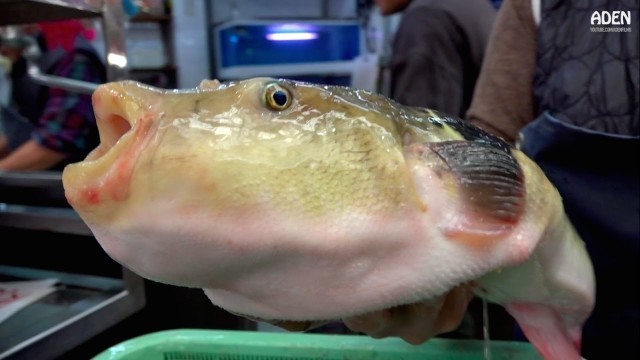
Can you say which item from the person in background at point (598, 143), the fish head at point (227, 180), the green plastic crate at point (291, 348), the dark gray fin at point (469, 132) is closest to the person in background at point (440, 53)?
the person in background at point (598, 143)

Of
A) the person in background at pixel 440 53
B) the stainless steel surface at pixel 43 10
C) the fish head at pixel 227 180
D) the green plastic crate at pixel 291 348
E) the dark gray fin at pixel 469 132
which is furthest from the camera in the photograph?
the person in background at pixel 440 53

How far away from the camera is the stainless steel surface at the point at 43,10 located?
0.99m

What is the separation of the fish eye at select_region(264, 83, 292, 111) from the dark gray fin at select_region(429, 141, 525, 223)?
11 centimetres

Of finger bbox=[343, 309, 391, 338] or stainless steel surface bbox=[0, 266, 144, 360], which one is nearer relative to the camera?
finger bbox=[343, 309, 391, 338]

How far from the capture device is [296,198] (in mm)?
348

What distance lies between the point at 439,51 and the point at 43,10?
0.77 m

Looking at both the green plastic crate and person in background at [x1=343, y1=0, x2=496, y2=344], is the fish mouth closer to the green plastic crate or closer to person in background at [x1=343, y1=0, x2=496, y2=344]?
the green plastic crate

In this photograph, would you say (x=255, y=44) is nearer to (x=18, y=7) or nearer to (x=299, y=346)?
(x=18, y=7)

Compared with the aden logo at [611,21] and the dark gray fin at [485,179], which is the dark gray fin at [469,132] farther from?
the aden logo at [611,21]

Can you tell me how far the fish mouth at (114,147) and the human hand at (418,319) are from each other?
0.25 meters

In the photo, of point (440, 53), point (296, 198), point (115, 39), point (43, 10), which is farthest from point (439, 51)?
point (296, 198)

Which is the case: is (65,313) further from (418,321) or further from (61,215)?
(418,321)

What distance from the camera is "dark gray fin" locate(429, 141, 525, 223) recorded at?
0.40m

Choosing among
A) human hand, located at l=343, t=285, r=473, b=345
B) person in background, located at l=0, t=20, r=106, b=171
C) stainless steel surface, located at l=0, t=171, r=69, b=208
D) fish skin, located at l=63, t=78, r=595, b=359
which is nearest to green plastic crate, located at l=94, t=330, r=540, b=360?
human hand, located at l=343, t=285, r=473, b=345
